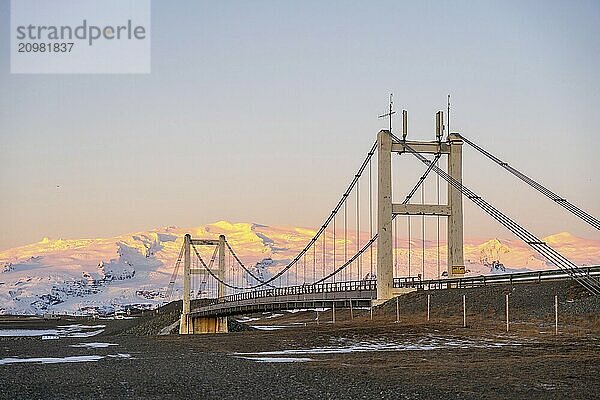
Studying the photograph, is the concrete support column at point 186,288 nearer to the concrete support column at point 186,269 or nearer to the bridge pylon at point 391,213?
the concrete support column at point 186,269

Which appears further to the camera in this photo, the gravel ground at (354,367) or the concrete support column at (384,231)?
the concrete support column at (384,231)

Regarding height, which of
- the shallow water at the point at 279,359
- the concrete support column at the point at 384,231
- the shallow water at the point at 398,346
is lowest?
the shallow water at the point at 398,346

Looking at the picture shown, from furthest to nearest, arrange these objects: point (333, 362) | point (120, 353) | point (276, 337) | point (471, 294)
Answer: point (471, 294)
point (276, 337)
point (120, 353)
point (333, 362)

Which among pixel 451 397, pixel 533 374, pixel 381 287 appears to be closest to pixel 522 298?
pixel 381 287

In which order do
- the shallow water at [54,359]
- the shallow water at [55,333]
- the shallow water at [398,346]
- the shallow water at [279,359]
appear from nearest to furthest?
the shallow water at [279,359]
the shallow water at [54,359]
the shallow water at [398,346]
the shallow water at [55,333]

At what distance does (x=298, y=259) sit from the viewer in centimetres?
8162

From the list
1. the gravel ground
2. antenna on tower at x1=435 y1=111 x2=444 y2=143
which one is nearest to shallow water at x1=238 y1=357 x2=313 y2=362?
the gravel ground

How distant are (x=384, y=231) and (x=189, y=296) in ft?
162

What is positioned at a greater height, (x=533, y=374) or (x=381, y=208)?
(x=381, y=208)

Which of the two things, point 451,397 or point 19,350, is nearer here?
point 451,397

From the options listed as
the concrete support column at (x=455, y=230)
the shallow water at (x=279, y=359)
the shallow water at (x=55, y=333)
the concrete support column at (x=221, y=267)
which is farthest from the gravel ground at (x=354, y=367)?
the concrete support column at (x=221, y=267)

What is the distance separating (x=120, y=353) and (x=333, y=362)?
8.69m

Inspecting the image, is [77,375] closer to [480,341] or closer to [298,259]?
[480,341]

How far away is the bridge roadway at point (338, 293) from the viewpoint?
177 ft
